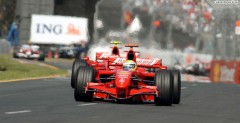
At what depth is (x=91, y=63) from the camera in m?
21.3

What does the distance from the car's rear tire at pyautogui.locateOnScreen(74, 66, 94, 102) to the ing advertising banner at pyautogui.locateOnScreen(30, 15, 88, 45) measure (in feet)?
173

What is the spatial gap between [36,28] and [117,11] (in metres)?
26.4

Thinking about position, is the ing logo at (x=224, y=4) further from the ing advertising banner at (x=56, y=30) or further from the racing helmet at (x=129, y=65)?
the ing advertising banner at (x=56, y=30)

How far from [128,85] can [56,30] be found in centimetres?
5467

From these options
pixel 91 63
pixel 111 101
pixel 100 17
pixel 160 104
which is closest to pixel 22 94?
pixel 91 63

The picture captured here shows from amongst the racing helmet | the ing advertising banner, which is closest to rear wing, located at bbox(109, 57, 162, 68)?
the racing helmet

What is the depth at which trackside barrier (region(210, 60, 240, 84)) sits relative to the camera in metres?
39.2

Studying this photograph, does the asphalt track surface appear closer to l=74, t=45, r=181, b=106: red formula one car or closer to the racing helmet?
l=74, t=45, r=181, b=106: red formula one car

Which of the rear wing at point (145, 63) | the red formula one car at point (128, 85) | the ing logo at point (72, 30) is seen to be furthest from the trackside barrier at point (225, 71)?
the ing logo at point (72, 30)

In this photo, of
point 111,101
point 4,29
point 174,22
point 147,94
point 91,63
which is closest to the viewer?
point 147,94

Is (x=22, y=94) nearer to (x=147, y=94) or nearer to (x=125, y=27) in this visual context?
(x=147, y=94)

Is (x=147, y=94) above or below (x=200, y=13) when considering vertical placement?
below

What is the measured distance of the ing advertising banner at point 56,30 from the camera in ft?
233

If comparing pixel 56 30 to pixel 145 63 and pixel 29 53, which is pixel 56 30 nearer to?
pixel 29 53
